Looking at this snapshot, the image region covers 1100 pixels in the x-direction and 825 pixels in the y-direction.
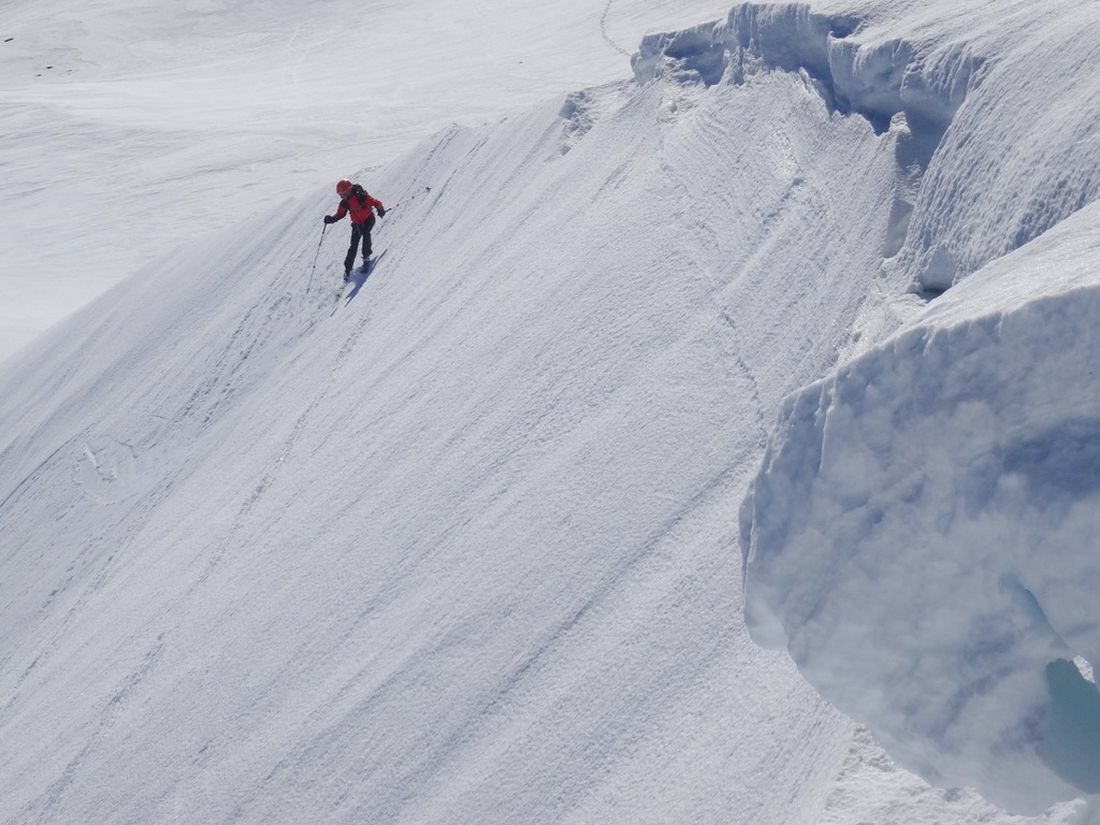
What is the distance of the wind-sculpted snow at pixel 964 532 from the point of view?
2.26 metres

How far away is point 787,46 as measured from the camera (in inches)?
259

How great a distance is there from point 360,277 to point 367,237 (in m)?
0.31

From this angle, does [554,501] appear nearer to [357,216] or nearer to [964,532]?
[964,532]

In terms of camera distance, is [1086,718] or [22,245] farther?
[22,245]

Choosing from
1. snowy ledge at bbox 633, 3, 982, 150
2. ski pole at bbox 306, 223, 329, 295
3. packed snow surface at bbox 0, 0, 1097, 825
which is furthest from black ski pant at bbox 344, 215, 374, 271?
snowy ledge at bbox 633, 3, 982, 150

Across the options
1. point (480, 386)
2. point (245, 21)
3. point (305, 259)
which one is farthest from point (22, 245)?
point (480, 386)

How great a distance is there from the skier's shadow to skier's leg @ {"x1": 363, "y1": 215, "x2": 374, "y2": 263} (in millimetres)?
61

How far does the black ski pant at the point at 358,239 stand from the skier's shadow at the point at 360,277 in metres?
0.08

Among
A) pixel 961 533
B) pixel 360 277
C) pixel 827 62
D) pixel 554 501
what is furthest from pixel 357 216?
pixel 961 533

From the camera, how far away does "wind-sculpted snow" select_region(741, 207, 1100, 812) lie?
2.26 m

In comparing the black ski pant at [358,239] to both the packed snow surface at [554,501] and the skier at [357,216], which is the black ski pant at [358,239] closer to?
the skier at [357,216]

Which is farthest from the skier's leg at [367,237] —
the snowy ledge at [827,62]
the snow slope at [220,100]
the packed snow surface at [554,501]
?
the snow slope at [220,100]

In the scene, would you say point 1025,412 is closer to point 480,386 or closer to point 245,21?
point 480,386

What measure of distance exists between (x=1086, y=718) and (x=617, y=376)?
3529mm
